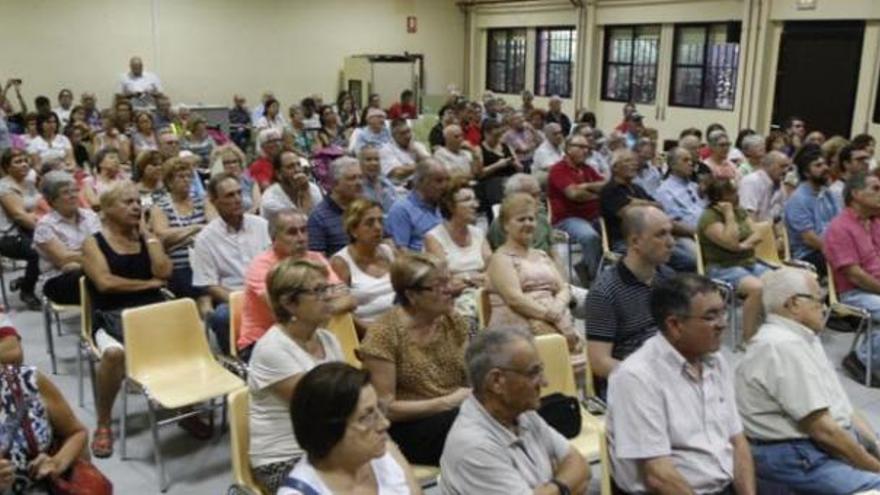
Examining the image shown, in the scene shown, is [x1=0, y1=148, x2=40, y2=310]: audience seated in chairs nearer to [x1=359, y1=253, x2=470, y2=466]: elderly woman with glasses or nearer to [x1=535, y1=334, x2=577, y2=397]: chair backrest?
[x1=359, y1=253, x2=470, y2=466]: elderly woman with glasses

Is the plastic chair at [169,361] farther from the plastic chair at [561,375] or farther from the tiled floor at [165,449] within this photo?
the plastic chair at [561,375]

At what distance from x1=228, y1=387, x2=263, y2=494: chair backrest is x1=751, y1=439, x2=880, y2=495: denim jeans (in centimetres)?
153

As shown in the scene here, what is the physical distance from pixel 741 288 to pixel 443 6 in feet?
35.4

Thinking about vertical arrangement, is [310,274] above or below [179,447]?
above

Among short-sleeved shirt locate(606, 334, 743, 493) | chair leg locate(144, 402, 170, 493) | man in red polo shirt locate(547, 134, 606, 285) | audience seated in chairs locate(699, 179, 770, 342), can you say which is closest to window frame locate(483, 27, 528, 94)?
man in red polo shirt locate(547, 134, 606, 285)

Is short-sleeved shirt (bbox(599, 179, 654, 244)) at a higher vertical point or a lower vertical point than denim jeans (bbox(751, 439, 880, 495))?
higher

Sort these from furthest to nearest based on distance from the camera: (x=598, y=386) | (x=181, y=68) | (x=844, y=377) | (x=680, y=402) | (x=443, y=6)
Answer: (x=443, y=6)
(x=181, y=68)
(x=844, y=377)
(x=598, y=386)
(x=680, y=402)

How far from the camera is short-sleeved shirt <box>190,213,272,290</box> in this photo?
12.4 ft

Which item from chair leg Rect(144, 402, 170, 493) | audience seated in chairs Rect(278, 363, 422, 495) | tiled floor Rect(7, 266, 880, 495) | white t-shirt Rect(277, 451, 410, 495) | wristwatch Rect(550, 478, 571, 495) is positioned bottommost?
tiled floor Rect(7, 266, 880, 495)

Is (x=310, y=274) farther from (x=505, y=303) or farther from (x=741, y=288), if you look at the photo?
(x=741, y=288)

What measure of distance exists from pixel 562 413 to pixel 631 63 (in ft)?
31.7

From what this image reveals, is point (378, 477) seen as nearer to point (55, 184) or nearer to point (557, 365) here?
point (557, 365)

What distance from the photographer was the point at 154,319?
3244 millimetres

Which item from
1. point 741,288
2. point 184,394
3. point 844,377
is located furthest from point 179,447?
point 844,377
